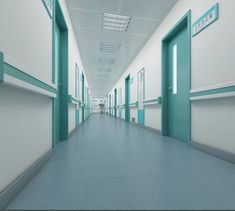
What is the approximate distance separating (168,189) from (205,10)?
2.42 m

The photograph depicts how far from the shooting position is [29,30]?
3.89ft

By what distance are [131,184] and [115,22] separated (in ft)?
11.9

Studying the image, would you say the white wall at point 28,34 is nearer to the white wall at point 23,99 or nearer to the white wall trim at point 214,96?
the white wall at point 23,99

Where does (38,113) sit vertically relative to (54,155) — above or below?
above

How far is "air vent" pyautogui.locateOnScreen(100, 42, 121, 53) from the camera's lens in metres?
4.60

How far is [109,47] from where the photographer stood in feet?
15.8

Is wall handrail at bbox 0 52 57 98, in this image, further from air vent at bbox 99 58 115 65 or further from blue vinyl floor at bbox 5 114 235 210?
air vent at bbox 99 58 115 65

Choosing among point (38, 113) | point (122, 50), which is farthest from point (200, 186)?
point (122, 50)

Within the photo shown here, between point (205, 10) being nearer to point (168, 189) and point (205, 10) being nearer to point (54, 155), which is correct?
point (168, 189)

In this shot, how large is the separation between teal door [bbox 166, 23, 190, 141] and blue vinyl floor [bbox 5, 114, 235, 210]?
3.44 ft

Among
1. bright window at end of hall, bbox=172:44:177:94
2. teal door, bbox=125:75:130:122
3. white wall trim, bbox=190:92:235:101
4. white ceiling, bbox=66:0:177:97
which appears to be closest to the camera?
white wall trim, bbox=190:92:235:101

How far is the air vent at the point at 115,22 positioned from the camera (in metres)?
3.17

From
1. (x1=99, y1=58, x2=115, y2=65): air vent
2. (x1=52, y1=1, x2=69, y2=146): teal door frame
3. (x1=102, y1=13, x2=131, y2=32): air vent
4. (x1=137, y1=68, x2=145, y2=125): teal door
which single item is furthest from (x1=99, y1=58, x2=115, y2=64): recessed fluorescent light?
(x1=52, y1=1, x2=69, y2=146): teal door frame

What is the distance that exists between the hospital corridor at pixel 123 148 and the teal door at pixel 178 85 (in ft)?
0.07
